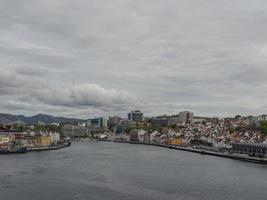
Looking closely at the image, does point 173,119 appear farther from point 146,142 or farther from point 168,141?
point 168,141

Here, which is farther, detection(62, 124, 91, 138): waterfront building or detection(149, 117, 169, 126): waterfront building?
detection(149, 117, 169, 126): waterfront building

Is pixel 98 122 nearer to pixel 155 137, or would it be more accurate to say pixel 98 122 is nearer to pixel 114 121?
pixel 114 121

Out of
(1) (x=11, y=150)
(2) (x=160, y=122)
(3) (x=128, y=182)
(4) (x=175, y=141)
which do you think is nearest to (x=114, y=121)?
(2) (x=160, y=122)

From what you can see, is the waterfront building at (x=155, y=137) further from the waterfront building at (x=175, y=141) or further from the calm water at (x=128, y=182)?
the calm water at (x=128, y=182)

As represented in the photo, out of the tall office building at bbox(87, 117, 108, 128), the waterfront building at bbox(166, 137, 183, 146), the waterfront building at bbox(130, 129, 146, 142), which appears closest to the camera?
the waterfront building at bbox(166, 137, 183, 146)

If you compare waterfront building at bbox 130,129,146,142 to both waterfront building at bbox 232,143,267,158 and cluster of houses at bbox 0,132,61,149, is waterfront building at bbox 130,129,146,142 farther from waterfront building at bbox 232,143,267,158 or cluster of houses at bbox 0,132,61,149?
waterfront building at bbox 232,143,267,158

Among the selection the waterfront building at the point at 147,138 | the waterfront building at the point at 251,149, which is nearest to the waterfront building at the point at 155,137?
the waterfront building at the point at 147,138

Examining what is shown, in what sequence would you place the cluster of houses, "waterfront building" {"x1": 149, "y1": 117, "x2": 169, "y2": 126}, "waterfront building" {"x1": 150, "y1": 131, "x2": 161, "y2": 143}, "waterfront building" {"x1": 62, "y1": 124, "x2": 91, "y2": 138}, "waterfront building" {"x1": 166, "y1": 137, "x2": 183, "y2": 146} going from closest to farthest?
the cluster of houses → "waterfront building" {"x1": 166, "y1": 137, "x2": 183, "y2": 146} → "waterfront building" {"x1": 150, "y1": 131, "x2": 161, "y2": 143} → "waterfront building" {"x1": 62, "y1": 124, "x2": 91, "y2": 138} → "waterfront building" {"x1": 149, "y1": 117, "x2": 169, "y2": 126}

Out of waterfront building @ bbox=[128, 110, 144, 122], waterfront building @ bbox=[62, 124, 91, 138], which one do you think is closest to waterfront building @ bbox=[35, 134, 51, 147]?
waterfront building @ bbox=[62, 124, 91, 138]

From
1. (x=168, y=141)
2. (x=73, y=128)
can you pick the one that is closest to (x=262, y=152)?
(x=168, y=141)

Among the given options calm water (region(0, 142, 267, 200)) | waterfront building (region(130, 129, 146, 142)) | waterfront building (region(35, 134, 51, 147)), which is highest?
waterfront building (region(130, 129, 146, 142))

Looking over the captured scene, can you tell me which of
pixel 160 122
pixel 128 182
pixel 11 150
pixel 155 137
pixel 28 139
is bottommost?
pixel 128 182
